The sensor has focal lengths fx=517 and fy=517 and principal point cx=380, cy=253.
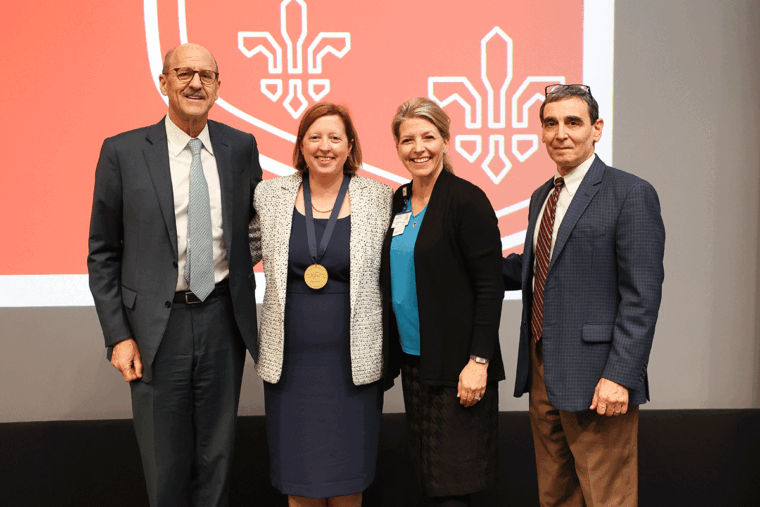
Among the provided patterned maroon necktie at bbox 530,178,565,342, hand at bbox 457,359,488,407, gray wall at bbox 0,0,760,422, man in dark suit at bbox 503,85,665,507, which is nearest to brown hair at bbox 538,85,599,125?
man in dark suit at bbox 503,85,665,507

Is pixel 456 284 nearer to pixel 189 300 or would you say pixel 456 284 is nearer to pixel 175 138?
pixel 189 300

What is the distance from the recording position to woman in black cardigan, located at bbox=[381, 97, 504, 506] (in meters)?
1.68

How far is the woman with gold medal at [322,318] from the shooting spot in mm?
1811

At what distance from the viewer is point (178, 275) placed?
1.81 meters

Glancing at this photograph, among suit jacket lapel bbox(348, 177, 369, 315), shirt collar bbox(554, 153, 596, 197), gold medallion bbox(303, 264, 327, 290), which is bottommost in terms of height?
gold medallion bbox(303, 264, 327, 290)

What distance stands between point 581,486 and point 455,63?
2.08 metres

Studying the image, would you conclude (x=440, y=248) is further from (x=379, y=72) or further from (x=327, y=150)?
(x=379, y=72)

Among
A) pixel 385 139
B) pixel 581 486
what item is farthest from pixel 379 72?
pixel 581 486

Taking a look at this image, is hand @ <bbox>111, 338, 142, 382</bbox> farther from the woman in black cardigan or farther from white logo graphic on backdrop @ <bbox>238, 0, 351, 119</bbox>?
white logo graphic on backdrop @ <bbox>238, 0, 351, 119</bbox>

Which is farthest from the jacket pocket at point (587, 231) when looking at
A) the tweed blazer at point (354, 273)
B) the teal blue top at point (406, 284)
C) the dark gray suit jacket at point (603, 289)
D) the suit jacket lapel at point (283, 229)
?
the suit jacket lapel at point (283, 229)

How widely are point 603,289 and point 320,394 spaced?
1034 millimetres

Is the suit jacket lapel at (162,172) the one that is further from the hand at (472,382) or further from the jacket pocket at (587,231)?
the jacket pocket at (587,231)

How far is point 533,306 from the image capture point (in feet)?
6.02

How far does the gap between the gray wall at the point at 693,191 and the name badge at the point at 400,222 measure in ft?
4.09
